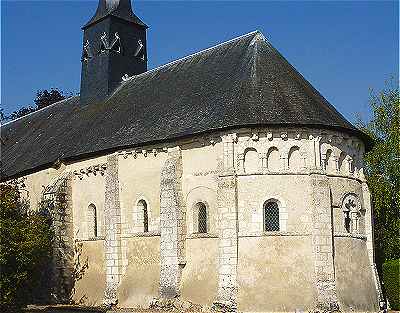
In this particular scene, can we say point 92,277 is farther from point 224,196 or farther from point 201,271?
point 224,196

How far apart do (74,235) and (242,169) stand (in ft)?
31.8

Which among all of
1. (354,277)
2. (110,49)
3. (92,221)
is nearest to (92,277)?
(92,221)

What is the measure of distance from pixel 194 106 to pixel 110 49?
10.5 metres

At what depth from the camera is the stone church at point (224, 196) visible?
21.1m

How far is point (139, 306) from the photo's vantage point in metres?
23.1

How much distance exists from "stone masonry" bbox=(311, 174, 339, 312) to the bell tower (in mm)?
14209

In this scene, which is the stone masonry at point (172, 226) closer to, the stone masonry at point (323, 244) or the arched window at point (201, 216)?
the arched window at point (201, 216)

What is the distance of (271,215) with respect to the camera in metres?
21.7

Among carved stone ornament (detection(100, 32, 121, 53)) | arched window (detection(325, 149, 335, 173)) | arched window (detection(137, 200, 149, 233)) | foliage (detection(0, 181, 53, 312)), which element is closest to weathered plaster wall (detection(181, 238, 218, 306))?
arched window (detection(137, 200, 149, 233))

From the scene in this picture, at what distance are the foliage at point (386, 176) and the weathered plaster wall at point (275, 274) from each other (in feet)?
34.7

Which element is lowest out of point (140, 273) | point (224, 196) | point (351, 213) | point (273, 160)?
point (140, 273)

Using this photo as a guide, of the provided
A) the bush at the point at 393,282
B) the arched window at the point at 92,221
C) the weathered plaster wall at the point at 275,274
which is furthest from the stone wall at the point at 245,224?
the bush at the point at 393,282

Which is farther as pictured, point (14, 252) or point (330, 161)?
point (330, 161)

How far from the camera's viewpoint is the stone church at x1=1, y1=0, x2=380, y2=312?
21.1 meters
